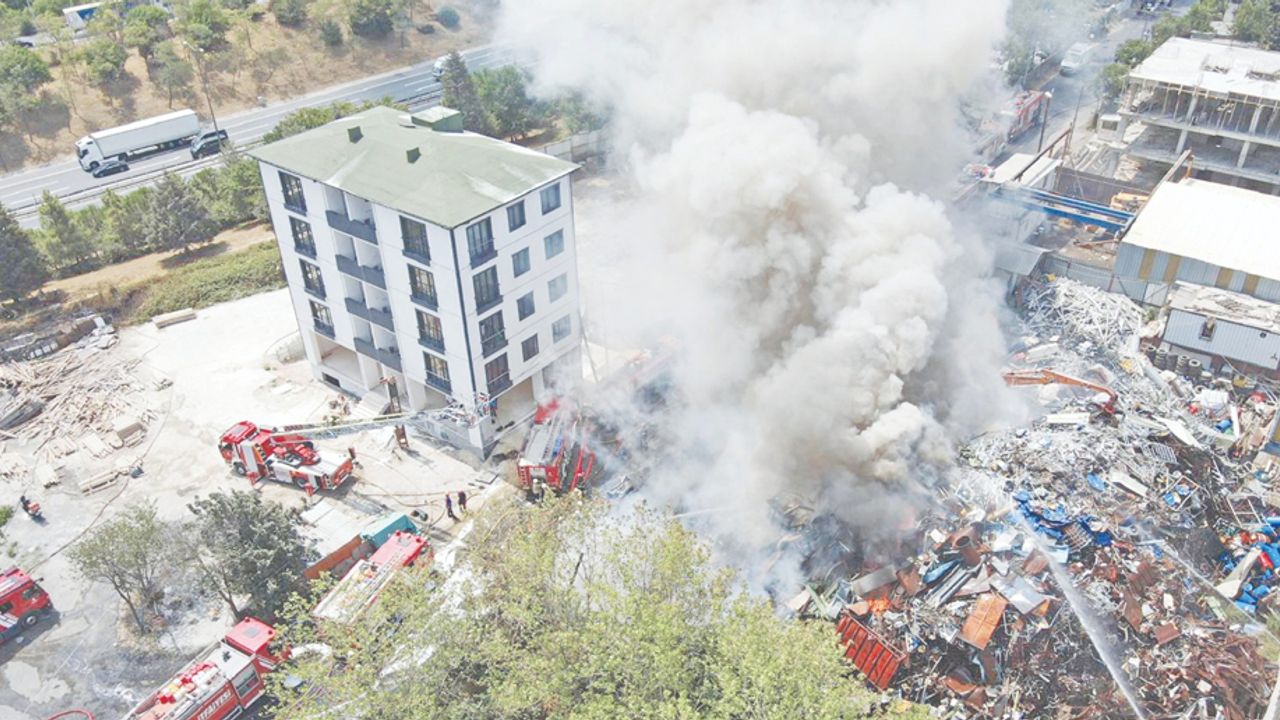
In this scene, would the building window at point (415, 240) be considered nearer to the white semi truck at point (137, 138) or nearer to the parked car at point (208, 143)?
the parked car at point (208, 143)

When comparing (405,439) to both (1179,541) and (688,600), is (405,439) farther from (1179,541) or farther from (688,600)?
(1179,541)

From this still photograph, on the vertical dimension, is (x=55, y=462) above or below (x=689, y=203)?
below

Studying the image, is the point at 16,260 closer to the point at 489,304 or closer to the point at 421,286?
the point at 421,286

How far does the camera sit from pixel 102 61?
49.5 meters

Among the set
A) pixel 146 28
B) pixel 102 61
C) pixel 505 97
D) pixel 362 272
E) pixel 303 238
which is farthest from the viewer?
pixel 146 28

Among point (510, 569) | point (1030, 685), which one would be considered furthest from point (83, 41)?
point (1030, 685)

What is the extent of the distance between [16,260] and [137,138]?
1532 cm

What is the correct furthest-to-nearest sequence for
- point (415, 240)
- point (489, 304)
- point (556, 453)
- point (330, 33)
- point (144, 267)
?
point (330, 33) → point (144, 267) → point (556, 453) → point (489, 304) → point (415, 240)

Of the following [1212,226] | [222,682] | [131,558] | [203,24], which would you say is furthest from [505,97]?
[222,682]

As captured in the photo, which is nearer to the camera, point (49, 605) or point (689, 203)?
point (49, 605)

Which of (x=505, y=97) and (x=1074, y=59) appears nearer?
(x=505, y=97)

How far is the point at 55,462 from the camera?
84.9 ft

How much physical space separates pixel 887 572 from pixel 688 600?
5.76 meters

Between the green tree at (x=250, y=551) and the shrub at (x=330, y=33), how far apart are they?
4334cm
